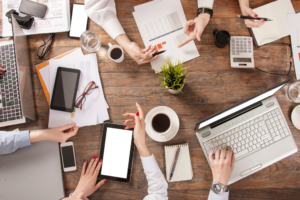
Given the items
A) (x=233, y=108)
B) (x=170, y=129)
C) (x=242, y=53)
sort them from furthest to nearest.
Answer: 1. (x=242, y=53)
2. (x=170, y=129)
3. (x=233, y=108)

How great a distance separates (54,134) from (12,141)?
235 mm

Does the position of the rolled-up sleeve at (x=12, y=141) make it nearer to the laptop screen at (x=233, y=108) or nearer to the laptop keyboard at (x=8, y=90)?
the laptop keyboard at (x=8, y=90)

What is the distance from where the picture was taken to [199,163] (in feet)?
3.42

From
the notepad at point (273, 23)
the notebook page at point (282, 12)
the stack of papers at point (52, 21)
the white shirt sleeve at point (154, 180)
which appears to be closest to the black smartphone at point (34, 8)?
the stack of papers at point (52, 21)

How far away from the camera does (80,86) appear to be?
109cm

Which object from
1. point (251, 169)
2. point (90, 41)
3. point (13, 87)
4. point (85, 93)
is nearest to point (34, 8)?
point (90, 41)

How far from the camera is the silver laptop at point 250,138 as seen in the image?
101 centimetres

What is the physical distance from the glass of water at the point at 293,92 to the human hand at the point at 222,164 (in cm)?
51

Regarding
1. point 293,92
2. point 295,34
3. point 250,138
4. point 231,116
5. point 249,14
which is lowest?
point 250,138

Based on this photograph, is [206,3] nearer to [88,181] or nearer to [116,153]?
[116,153]

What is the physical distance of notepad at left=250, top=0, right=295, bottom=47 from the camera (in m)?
1.10

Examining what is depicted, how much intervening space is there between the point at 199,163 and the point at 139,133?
0.41 metres

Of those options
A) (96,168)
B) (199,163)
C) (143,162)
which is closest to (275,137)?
(199,163)

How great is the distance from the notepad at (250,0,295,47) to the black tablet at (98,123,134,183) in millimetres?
988
